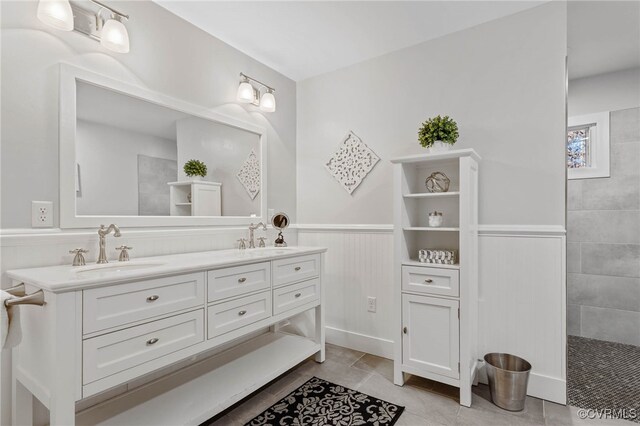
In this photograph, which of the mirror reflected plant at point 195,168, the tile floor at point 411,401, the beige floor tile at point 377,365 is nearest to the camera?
the tile floor at point 411,401

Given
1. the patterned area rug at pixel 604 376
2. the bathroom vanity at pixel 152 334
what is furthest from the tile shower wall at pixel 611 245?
the bathroom vanity at pixel 152 334

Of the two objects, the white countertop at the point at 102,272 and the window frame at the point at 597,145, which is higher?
the window frame at the point at 597,145

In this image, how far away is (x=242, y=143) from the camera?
2639 millimetres

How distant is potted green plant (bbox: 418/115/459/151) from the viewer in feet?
7.16

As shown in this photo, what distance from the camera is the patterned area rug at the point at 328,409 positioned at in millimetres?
1838

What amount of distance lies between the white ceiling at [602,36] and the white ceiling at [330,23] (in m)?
0.48

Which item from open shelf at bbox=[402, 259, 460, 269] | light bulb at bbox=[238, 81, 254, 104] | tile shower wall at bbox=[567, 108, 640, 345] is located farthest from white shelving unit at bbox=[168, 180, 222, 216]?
tile shower wall at bbox=[567, 108, 640, 345]

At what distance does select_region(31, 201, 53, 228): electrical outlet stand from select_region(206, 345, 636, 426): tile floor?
1348 millimetres

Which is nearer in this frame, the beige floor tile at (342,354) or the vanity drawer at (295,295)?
the vanity drawer at (295,295)

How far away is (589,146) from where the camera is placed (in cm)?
305

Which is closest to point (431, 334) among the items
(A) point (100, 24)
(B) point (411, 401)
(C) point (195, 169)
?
(B) point (411, 401)

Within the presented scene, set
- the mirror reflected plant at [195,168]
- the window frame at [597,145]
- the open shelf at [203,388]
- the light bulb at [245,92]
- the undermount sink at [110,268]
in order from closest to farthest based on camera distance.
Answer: the undermount sink at [110,268] < the open shelf at [203,388] < the mirror reflected plant at [195,168] < the light bulb at [245,92] < the window frame at [597,145]

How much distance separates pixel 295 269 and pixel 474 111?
1.69 meters

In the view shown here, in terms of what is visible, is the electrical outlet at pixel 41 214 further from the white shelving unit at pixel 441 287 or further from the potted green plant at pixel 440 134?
the potted green plant at pixel 440 134
